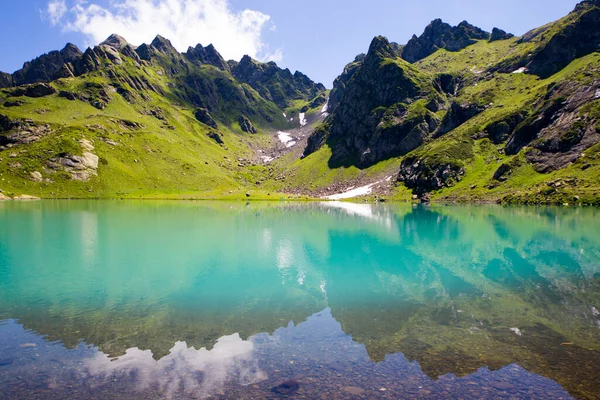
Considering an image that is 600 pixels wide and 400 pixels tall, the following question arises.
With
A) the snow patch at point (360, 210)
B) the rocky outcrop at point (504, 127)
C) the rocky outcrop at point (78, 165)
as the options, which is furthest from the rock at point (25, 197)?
the rocky outcrop at point (504, 127)

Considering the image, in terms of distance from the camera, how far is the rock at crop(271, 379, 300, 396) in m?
13.0

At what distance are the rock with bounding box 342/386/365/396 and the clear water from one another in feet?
0.49

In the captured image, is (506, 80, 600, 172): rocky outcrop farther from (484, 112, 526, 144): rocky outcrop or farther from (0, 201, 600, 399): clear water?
(0, 201, 600, 399): clear water

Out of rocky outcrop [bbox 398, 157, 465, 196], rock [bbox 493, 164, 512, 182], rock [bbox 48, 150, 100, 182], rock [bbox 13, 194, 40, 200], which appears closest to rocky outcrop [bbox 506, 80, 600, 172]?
rock [bbox 493, 164, 512, 182]

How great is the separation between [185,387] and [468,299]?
20.6 metres

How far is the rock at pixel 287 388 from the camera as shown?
13.0 meters

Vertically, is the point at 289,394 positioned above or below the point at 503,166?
below

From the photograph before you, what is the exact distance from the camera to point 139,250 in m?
43.2

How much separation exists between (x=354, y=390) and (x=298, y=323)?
809cm

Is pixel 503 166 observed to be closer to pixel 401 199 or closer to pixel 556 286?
pixel 401 199

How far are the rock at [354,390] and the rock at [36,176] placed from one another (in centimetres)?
19953

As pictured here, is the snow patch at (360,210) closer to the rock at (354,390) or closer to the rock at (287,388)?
the rock at (354,390)

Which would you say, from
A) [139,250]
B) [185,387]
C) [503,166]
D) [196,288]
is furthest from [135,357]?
[503,166]

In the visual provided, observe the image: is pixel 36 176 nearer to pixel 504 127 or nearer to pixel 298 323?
pixel 298 323
